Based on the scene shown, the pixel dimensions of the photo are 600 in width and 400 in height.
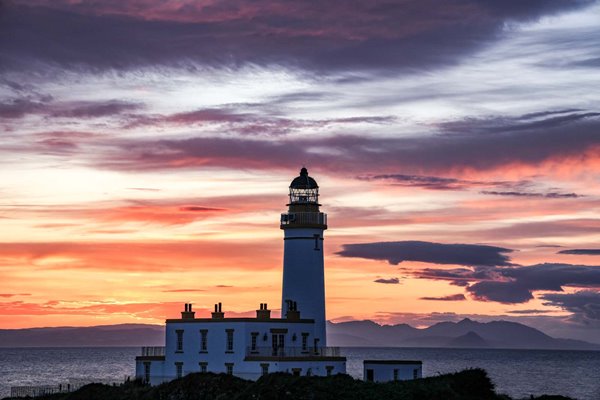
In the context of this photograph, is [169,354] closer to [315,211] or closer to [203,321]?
[203,321]

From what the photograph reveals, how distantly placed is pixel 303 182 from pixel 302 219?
339 cm

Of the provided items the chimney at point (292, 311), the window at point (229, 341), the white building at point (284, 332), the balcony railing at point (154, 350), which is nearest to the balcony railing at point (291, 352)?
the white building at point (284, 332)

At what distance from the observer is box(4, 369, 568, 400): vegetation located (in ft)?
184

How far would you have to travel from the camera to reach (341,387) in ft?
187

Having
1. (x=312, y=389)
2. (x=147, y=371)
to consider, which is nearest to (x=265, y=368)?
(x=312, y=389)

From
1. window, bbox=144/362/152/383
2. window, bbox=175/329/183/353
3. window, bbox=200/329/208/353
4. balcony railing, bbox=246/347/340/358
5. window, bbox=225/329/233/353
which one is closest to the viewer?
balcony railing, bbox=246/347/340/358

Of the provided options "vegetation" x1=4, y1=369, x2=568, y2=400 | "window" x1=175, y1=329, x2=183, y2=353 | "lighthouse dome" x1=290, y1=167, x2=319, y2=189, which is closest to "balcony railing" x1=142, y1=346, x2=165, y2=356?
"window" x1=175, y1=329, x2=183, y2=353

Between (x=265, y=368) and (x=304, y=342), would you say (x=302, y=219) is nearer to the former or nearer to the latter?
(x=304, y=342)

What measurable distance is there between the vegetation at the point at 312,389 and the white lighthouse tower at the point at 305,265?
31.4 ft

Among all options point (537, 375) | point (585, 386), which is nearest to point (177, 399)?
point (585, 386)

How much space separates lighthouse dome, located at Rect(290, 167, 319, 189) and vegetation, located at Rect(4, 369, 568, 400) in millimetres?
16230

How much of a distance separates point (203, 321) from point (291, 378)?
10.9 meters

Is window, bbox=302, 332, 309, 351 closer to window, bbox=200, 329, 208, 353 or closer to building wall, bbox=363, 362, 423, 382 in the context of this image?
building wall, bbox=363, 362, 423, 382

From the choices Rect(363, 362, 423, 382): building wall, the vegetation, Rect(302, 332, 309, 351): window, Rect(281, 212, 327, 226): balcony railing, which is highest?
Rect(281, 212, 327, 226): balcony railing
